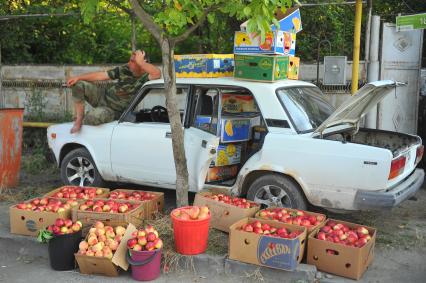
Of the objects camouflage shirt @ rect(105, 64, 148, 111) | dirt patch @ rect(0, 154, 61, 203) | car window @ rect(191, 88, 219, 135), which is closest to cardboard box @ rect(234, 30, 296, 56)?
car window @ rect(191, 88, 219, 135)

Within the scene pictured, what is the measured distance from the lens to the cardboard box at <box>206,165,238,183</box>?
6395 mm

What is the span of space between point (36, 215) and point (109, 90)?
2372 millimetres

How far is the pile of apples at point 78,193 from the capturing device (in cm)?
631

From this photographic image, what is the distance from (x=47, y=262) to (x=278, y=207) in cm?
252

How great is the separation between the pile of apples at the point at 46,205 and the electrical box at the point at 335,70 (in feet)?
14.3

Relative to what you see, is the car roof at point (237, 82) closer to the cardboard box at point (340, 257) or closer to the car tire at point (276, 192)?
the car tire at point (276, 192)

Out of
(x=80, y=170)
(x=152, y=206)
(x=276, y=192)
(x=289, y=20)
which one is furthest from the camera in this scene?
(x=80, y=170)

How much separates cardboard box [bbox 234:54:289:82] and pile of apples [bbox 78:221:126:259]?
7.53 ft

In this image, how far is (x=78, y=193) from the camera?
21.1 feet

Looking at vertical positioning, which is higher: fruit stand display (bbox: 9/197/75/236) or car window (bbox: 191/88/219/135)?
car window (bbox: 191/88/219/135)

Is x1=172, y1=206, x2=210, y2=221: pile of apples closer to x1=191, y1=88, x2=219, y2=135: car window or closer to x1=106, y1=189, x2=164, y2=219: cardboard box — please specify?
x1=106, y1=189, x2=164, y2=219: cardboard box

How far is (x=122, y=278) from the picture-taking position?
509cm

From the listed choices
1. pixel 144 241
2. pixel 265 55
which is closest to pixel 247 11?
pixel 265 55

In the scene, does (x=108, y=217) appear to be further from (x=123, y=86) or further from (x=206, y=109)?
(x=123, y=86)
